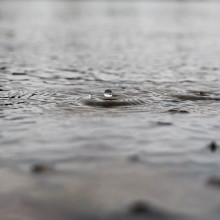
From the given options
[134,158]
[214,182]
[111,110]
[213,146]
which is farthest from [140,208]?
[111,110]

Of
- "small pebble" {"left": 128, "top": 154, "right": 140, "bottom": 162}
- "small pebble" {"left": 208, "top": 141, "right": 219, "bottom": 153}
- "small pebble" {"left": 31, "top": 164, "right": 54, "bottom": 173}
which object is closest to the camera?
"small pebble" {"left": 31, "top": 164, "right": 54, "bottom": 173}

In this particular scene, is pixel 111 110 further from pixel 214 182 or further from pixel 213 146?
pixel 214 182

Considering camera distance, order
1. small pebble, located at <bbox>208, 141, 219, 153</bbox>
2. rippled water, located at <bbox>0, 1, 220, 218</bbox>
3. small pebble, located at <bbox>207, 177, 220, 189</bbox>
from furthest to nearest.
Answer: small pebble, located at <bbox>208, 141, 219, 153</bbox> < rippled water, located at <bbox>0, 1, 220, 218</bbox> < small pebble, located at <bbox>207, 177, 220, 189</bbox>

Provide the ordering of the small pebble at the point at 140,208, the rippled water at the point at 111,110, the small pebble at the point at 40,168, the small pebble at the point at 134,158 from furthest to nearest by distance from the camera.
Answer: the rippled water at the point at 111,110
the small pebble at the point at 134,158
the small pebble at the point at 40,168
the small pebble at the point at 140,208

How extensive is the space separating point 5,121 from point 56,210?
330 cm

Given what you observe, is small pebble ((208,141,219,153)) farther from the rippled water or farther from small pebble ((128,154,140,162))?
small pebble ((128,154,140,162))

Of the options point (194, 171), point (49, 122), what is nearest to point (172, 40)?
point (49, 122)

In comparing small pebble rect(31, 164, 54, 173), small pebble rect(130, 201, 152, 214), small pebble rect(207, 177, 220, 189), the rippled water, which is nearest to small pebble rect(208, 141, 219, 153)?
the rippled water

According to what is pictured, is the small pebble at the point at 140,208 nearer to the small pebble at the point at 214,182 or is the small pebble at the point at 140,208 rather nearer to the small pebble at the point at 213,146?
the small pebble at the point at 214,182

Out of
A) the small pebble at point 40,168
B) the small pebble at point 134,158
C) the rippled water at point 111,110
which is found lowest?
the rippled water at point 111,110

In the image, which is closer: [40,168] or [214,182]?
[214,182]

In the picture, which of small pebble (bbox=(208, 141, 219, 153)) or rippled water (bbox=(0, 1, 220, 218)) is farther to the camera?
small pebble (bbox=(208, 141, 219, 153))

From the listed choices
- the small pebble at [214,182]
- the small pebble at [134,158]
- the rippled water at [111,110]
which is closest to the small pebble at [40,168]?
the rippled water at [111,110]

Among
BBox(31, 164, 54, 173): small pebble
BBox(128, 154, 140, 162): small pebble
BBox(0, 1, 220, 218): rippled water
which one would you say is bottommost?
BBox(0, 1, 220, 218): rippled water
